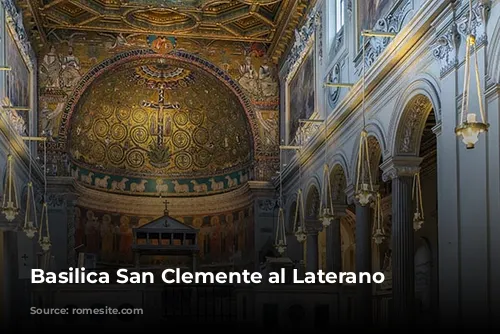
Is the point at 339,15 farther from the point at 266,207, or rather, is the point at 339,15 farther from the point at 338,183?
the point at 266,207

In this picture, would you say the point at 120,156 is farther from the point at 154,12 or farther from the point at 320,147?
the point at 320,147

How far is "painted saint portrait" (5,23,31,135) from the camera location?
958 inches

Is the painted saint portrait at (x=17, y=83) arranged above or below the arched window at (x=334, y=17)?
below

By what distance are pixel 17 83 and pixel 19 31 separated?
5.26 ft

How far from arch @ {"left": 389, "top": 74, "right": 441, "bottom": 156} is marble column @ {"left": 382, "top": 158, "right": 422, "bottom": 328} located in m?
0.27

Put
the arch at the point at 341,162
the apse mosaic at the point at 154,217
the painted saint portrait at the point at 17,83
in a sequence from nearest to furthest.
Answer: the arch at the point at 341,162 < the painted saint portrait at the point at 17,83 < the apse mosaic at the point at 154,217

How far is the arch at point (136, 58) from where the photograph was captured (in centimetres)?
3083

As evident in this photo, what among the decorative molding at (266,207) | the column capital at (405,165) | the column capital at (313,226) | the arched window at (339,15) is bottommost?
the column capital at (313,226)

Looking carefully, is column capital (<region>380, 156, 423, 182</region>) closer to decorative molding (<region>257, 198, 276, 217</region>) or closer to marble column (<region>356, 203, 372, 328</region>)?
marble column (<region>356, 203, 372, 328</region>)

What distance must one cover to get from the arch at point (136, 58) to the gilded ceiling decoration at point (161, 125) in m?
0.33

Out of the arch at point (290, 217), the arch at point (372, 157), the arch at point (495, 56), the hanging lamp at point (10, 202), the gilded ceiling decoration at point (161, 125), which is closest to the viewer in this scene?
the arch at point (495, 56)

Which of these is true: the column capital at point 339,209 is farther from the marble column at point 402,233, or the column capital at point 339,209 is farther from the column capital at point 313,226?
the marble column at point 402,233

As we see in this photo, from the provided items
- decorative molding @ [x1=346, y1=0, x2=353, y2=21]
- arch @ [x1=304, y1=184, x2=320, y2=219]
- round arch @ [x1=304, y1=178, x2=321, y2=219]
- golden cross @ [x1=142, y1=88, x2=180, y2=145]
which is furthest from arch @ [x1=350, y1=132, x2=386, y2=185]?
golden cross @ [x1=142, y1=88, x2=180, y2=145]

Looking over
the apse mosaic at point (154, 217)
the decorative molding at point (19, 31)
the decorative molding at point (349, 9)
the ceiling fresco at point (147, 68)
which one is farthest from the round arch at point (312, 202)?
the decorative molding at point (19, 31)
